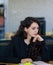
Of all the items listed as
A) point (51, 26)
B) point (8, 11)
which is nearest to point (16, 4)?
point (8, 11)

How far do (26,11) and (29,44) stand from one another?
190 inches

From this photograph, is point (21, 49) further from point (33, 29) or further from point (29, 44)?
point (33, 29)

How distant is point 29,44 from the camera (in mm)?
2582

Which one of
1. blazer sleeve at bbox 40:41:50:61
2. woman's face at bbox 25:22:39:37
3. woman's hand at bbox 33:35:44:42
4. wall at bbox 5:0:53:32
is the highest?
wall at bbox 5:0:53:32

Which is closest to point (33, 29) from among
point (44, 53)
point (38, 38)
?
point (38, 38)

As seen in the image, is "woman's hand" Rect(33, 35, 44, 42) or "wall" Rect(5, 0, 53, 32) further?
"wall" Rect(5, 0, 53, 32)

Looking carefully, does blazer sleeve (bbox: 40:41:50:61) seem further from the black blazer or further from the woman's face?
the woman's face

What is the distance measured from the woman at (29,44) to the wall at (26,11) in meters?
4.67

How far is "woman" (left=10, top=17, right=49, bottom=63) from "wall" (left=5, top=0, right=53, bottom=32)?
467 centimetres

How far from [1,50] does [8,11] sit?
16.0 ft

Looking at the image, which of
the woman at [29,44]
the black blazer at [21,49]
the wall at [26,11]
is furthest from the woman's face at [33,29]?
the wall at [26,11]

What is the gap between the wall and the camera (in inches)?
285

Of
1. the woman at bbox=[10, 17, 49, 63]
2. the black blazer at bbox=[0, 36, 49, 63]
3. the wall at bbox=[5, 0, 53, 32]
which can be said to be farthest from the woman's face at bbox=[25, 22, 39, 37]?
the wall at bbox=[5, 0, 53, 32]

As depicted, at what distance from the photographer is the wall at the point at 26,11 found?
7246 mm
